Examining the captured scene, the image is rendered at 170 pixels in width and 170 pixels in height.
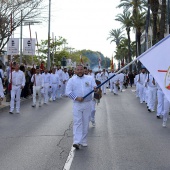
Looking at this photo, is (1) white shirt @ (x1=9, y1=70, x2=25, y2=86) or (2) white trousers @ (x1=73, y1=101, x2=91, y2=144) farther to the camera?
(1) white shirt @ (x1=9, y1=70, x2=25, y2=86)

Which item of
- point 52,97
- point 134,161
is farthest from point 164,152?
point 52,97

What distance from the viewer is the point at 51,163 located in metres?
8.20

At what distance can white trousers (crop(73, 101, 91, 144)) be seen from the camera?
31.9 ft

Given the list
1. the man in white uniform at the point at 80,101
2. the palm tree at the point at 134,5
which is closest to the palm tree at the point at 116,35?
the palm tree at the point at 134,5

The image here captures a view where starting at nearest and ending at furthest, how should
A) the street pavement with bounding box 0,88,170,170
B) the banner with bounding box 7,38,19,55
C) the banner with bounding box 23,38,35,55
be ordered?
the street pavement with bounding box 0,88,170,170
the banner with bounding box 7,38,19,55
the banner with bounding box 23,38,35,55

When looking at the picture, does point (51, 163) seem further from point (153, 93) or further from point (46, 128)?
point (153, 93)

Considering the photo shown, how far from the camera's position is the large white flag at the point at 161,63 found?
7.54 m

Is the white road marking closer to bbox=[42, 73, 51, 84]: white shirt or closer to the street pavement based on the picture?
the street pavement

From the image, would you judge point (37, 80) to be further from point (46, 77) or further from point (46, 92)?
point (46, 77)

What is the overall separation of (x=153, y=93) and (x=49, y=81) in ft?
24.4

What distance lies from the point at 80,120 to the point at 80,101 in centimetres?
42

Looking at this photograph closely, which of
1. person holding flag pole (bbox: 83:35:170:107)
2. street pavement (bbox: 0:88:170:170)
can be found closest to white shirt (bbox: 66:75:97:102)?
street pavement (bbox: 0:88:170:170)

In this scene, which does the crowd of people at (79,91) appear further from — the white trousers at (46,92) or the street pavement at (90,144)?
the street pavement at (90,144)

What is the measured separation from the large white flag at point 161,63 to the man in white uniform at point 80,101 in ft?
7.96
